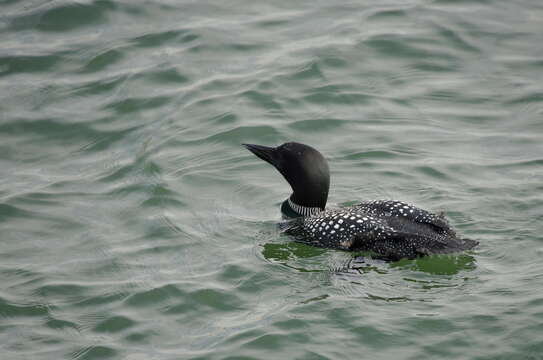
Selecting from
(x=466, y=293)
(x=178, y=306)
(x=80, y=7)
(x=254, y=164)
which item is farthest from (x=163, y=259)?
(x=80, y=7)

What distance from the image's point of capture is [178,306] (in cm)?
545

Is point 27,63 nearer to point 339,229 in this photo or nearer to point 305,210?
point 305,210

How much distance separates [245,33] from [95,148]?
8.67ft

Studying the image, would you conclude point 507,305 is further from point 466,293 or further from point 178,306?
point 178,306

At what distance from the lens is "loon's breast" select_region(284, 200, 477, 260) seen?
5.61 m

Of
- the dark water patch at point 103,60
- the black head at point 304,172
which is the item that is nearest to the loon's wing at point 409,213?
the black head at point 304,172

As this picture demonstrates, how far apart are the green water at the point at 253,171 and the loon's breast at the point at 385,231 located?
12 centimetres

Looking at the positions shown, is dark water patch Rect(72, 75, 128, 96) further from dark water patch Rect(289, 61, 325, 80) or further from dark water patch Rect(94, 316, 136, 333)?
dark water patch Rect(94, 316, 136, 333)

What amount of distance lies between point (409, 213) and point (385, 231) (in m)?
0.24

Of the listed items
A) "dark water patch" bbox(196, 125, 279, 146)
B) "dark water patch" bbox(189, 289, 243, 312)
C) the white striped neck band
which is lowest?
"dark water patch" bbox(189, 289, 243, 312)

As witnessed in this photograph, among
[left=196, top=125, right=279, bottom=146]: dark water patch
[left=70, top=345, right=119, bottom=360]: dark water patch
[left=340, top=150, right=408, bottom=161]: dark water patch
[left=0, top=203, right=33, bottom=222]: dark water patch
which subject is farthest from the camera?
[left=196, top=125, right=279, bottom=146]: dark water patch

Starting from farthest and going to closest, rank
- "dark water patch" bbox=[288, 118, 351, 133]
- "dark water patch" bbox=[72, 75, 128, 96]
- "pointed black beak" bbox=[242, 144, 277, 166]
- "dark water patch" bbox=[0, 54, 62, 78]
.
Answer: "dark water patch" bbox=[0, 54, 62, 78] < "dark water patch" bbox=[72, 75, 128, 96] < "dark water patch" bbox=[288, 118, 351, 133] < "pointed black beak" bbox=[242, 144, 277, 166]

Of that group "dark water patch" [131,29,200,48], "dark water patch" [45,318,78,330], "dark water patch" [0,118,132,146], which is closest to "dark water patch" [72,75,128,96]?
"dark water patch" [0,118,132,146]

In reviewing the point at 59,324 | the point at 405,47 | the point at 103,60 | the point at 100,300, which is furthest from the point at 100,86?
the point at 59,324
